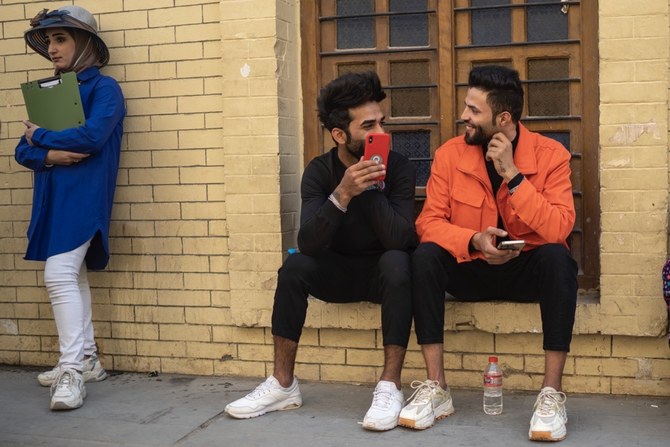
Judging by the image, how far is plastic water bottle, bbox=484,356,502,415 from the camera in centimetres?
462

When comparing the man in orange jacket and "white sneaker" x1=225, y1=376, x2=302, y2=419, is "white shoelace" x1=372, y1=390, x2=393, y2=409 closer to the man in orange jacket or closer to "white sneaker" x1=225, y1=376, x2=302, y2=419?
the man in orange jacket

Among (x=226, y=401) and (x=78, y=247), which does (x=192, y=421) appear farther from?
(x=78, y=247)

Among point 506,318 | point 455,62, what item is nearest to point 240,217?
point 455,62

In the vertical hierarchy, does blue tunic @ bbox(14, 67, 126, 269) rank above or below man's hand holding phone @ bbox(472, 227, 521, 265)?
above

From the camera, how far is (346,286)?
4.97 m

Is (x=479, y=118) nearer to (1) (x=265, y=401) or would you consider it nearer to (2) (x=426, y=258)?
(2) (x=426, y=258)

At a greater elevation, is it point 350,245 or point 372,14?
point 372,14

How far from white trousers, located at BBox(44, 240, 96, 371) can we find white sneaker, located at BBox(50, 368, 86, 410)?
0.07m

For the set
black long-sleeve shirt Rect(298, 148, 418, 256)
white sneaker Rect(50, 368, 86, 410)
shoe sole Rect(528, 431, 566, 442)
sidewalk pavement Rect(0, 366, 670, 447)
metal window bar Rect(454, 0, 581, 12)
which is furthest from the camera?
metal window bar Rect(454, 0, 581, 12)

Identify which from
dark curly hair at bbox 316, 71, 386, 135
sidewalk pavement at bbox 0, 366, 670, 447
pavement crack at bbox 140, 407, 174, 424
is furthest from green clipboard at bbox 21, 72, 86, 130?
pavement crack at bbox 140, 407, 174, 424

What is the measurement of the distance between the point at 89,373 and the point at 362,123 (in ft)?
7.27

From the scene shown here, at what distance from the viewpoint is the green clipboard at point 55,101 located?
5.32m

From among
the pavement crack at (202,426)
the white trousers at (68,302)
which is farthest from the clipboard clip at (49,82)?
the pavement crack at (202,426)

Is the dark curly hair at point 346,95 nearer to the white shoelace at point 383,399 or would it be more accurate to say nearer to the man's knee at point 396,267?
the man's knee at point 396,267
